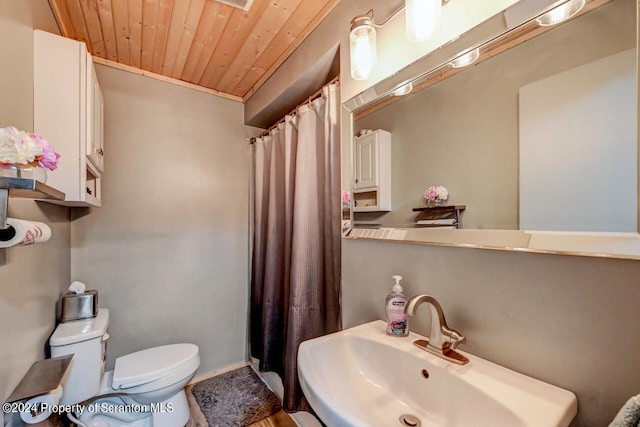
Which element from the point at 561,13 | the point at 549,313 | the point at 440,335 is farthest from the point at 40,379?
the point at 561,13

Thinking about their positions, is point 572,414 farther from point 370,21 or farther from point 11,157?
point 11,157

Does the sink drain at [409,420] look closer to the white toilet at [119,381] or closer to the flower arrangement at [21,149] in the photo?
the flower arrangement at [21,149]

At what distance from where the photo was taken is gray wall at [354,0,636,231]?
0.63 meters

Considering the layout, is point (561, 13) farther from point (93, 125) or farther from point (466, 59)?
point (93, 125)

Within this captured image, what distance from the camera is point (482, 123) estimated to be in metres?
0.84

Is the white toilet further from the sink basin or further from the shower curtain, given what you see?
the sink basin

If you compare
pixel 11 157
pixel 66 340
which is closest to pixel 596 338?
pixel 11 157

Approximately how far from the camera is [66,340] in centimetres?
125

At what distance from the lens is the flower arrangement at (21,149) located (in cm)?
61

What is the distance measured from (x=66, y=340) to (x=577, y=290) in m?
1.95

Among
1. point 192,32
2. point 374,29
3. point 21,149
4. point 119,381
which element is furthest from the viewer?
point 192,32

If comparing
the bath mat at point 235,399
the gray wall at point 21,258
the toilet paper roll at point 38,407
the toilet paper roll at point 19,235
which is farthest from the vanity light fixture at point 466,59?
the bath mat at point 235,399

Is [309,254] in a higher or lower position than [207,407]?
higher

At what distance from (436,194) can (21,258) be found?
1534mm
